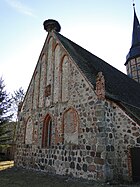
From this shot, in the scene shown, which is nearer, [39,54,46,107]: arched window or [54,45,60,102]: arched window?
[54,45,60,102]: arched window

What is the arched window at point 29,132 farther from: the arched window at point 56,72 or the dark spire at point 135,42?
the dark spire at point 135,42

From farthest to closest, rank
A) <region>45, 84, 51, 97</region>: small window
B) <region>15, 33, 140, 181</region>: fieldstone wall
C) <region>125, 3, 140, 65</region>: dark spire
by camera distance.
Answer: <region>125, 3, 140, 65</region>: dark spire, <region>45, 84, 51, 97</region>: small window, <region>15, 33, 140, 181</region>: fieldstone wall

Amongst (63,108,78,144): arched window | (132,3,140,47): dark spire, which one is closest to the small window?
(63,108,78,144): arched window

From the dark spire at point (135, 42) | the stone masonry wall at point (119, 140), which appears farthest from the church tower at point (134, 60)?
the stone masonry wall at point (119, 140)

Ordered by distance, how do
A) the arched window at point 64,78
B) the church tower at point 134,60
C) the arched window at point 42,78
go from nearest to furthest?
Result: the arched window at point 64,78 < the arched window at point 42,78 < the church tower at point 134,60

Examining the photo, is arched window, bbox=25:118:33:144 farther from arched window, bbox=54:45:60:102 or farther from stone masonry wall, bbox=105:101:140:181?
stone masonry wall, bbox=105:101:140:181

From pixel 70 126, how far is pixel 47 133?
8.49 ft

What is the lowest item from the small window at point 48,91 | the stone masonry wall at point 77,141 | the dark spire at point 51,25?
the stone masonry wall at point 77,141

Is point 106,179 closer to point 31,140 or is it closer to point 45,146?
point 45,146

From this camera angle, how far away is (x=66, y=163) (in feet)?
34.0

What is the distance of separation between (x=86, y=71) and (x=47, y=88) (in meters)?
3.53

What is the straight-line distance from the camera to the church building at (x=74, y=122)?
919 cm

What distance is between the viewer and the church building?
9.19 metres

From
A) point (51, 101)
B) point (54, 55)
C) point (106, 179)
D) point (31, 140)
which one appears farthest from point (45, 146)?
point (54, 55)
